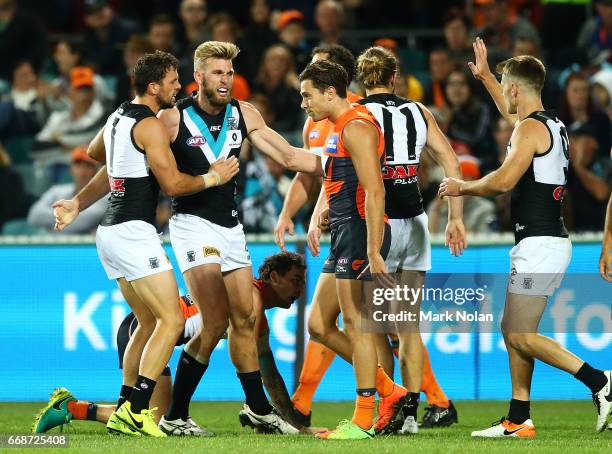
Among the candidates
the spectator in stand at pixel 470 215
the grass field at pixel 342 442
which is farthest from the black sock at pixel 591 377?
the spectator in stand at pixel 470 215

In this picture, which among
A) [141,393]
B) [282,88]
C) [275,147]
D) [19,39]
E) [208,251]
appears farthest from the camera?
[19,39]

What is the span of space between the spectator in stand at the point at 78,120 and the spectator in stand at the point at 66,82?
0.88 feet

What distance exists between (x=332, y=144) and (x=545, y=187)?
56.5 inches

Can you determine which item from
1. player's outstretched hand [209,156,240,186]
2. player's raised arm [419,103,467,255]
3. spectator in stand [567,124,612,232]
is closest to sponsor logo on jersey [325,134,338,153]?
player's outstretched hand [209,156,240,186]

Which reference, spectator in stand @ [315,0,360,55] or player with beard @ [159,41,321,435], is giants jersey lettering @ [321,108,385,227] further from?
spectator in stand @ [315,0,360,55]

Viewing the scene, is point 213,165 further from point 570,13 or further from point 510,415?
point 570,13

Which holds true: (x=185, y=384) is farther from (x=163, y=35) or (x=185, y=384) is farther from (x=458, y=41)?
(x=458, y=41)

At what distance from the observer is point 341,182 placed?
28.3 feet

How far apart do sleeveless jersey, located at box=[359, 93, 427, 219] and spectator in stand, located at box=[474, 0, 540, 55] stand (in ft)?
21.1

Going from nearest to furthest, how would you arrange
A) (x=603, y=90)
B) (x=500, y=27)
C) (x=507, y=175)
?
(x=507, y=175) < (x=603, y=90) < (x=500, y=27)

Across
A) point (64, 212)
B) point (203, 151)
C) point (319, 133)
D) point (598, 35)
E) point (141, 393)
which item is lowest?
point (141, 393)

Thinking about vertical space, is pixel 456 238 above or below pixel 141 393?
above

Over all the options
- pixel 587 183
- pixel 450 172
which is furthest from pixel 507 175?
pixel 587 183

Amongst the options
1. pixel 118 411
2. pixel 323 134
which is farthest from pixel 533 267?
pixel 118 411
